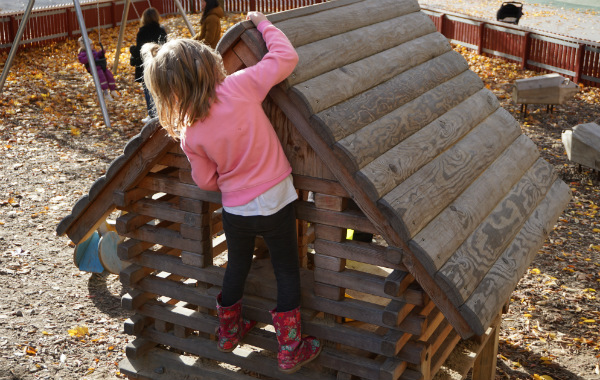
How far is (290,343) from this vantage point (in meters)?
3.71

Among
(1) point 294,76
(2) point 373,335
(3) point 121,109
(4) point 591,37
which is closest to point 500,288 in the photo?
(2) point 373,335

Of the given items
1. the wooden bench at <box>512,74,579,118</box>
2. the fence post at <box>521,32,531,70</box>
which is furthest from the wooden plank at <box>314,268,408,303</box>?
the fence post at <box>521,32,531,70</box>

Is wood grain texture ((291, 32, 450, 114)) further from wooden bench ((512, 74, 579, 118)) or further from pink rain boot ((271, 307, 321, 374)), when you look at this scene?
wooden bench ((512, 74, 579, 118))

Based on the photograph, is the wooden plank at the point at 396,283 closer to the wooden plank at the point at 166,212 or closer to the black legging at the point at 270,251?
the black legging at the point at 270,251

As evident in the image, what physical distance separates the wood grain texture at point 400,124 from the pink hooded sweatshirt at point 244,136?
15.7 inches

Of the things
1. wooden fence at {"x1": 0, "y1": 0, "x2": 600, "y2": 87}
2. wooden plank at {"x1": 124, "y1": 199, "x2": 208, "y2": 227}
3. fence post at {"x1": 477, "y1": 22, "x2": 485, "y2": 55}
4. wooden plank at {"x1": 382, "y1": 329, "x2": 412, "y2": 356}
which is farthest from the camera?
fence post at {"x1": 477, "y1": 22, "x2": 485, "y2": 55}

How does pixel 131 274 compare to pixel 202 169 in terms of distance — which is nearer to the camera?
pixel 202 169

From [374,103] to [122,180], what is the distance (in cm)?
155

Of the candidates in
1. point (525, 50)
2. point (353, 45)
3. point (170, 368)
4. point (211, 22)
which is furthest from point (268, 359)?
point (525, 50)

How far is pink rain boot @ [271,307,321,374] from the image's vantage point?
367 centimetres

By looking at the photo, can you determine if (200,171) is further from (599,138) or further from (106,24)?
(106,24)

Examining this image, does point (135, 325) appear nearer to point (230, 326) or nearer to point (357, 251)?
point (230, 326)

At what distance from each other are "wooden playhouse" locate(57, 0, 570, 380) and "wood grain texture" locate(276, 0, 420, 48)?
0.01 metres

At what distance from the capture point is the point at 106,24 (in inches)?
800
